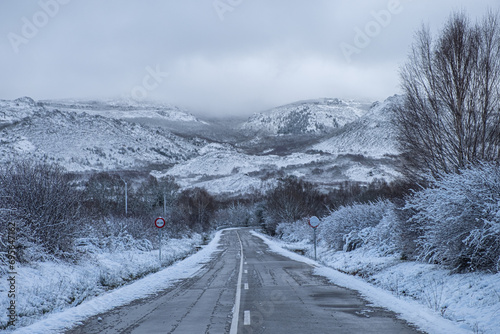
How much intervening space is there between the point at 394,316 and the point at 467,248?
3.09 metres

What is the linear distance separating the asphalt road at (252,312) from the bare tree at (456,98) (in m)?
6.10

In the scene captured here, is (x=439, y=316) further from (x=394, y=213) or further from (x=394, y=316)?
(x=394, y=213)

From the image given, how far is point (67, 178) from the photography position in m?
Answer: 18.2

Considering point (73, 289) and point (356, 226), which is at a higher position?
point (356, 226)

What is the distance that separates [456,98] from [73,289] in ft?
45.6

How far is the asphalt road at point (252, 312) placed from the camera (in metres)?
7.62

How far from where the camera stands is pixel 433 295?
990cm

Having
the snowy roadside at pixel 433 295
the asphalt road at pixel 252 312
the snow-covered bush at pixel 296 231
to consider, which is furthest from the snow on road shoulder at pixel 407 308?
the snow-covered bush at pixel 296 231

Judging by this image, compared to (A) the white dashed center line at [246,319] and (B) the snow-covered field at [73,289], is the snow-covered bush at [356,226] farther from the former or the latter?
(A) the white dashed center line at [246,319]

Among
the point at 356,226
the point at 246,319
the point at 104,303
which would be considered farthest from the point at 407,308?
the point at 356,226

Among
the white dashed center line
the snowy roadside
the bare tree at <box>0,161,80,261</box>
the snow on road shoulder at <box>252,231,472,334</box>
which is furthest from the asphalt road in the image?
the bare tree at <box>0,161,80,261</box>

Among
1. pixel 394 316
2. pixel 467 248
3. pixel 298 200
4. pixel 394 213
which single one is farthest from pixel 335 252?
pixel 298 200

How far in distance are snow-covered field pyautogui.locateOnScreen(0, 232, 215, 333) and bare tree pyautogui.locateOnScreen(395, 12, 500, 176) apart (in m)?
10.8

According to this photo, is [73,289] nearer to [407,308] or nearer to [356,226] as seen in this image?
[407,308]
